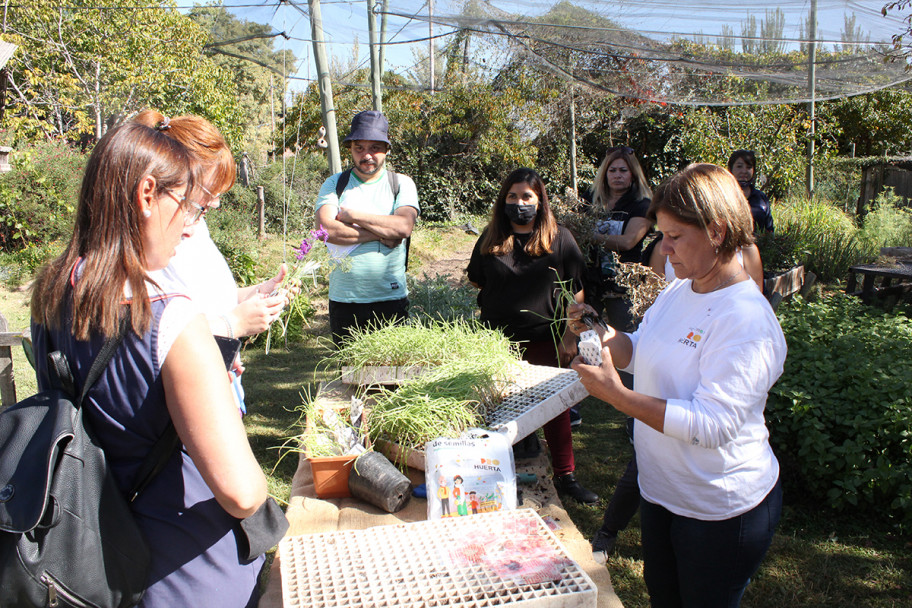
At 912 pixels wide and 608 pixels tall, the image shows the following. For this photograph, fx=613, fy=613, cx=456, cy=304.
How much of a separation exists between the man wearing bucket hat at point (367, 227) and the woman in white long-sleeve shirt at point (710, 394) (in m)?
2.16

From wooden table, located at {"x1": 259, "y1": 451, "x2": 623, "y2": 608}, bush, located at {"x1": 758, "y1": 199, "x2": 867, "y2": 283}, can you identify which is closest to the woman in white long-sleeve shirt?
wooden table, located at {"x1": 259, "y1": 451, "x2": 623, "y2": 608}

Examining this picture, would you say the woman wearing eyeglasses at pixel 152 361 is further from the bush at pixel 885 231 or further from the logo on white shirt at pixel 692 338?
the bush at pixel 885 231

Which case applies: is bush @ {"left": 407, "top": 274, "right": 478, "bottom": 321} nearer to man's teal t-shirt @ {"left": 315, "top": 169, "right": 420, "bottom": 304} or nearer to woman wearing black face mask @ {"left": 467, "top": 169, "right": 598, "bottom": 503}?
man's teal t-shirt @ {"left": 315, "top": 169, "right": 420, "bottom": 304}

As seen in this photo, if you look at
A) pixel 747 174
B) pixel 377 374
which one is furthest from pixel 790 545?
pixel 747 174

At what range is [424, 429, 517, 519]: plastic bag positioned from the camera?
206cm

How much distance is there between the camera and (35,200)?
10320 mm

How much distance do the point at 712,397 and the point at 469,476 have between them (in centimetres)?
86

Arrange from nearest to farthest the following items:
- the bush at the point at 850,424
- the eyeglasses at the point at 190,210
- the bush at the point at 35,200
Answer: the eyeglasses at the point at 190,210 < the bush at the point at 850,424 < the bush at the point at 35,200

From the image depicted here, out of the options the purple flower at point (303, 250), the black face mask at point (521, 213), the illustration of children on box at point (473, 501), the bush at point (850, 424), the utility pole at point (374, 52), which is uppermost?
the utility pole at point (374, 52)

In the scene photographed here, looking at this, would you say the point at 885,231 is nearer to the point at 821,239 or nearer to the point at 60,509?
the point at 821,239

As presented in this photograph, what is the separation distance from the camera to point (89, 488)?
3.96 ft

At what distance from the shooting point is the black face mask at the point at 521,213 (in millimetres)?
3484

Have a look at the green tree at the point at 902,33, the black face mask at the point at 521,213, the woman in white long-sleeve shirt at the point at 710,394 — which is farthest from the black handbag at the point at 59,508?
the green tree at the point at 902,33

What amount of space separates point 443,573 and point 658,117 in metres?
16.4
